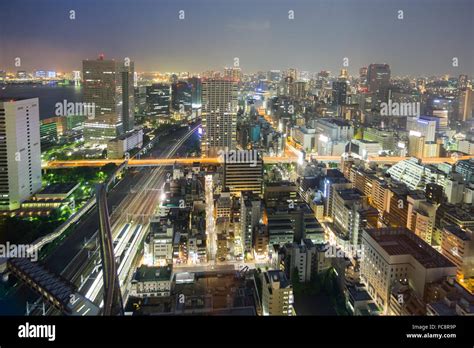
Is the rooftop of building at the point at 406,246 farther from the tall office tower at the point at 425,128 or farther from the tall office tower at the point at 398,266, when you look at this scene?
the tall office tower at the point at 425,128

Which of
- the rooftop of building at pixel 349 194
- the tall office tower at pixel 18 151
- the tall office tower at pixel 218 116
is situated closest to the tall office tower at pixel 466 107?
the rooftop of building at pixel 349 194

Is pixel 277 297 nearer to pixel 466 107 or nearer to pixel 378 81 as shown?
pixel 378 81

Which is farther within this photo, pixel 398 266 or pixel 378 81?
pixel 378 81

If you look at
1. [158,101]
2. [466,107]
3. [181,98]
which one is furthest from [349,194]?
[181,98]

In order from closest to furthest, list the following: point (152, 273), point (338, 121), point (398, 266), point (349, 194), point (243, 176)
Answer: point (398, 266) < point (152, 273) < point (349, 194) < point (243, 176) < point (338, 121)

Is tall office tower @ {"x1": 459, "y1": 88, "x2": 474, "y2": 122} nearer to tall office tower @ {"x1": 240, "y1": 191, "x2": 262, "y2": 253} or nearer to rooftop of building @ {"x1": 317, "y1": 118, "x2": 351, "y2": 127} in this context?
rooftop of building @ {"x1": 317, "y1": 118, "x2": 351, "y2": 127}

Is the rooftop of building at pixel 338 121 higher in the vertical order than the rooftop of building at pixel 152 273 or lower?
higher
